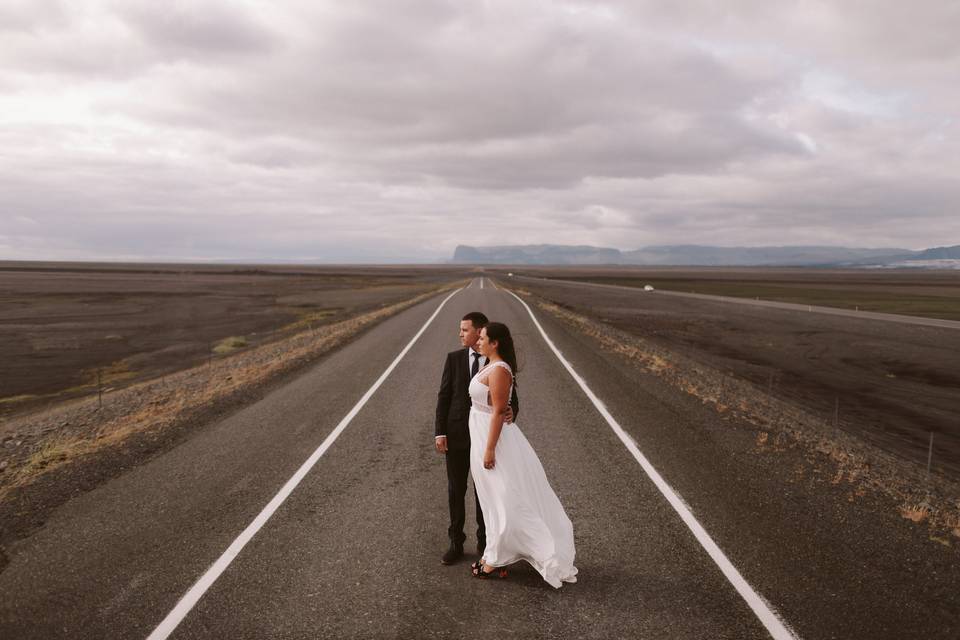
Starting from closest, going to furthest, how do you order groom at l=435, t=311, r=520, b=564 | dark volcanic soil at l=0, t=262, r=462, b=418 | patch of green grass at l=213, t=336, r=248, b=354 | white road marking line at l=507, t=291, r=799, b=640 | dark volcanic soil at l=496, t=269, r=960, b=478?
white road marking line at l=507, t=291, r=799, b=640
groom at l=435, t=311, r=520, b=564
dark volcanic soil at l=496, t=269, r=960, b=478
dark volcanic soil at l=0, t=262, r=462, b=418
patch of green grass at l=213, t=336, r=248, b=354

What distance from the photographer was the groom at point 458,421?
15.2 ft

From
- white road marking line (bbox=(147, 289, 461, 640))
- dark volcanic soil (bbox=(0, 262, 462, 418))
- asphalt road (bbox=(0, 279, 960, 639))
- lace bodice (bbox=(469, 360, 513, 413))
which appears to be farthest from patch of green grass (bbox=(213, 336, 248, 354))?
lace bodice (bbox=(469, 360, 513, 413))

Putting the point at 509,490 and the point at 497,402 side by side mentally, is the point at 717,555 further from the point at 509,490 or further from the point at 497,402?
the point at 497,402

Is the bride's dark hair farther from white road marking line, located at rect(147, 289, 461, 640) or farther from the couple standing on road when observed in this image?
white road marking line, located at rect(147, 289, 461, 640)

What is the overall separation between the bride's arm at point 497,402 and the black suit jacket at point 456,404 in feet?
1.42

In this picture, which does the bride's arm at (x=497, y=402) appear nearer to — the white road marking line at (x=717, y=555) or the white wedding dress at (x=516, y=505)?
the white wedding dress at (x=516, y=505)

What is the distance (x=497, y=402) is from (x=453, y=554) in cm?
151

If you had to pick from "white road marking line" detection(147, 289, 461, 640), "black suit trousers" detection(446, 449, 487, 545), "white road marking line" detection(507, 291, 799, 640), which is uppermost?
"black suit trousers" detection(446, 449, 487, 545)

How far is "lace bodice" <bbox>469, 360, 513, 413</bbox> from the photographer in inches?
168

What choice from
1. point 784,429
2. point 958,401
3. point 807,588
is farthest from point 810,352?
point 807,588

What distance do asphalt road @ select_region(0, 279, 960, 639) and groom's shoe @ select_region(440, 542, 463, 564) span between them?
0.37 feet

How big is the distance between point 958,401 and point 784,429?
969cm

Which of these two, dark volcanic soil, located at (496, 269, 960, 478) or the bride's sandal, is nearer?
the bride's sandal

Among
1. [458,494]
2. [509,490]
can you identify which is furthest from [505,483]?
[458,494]
